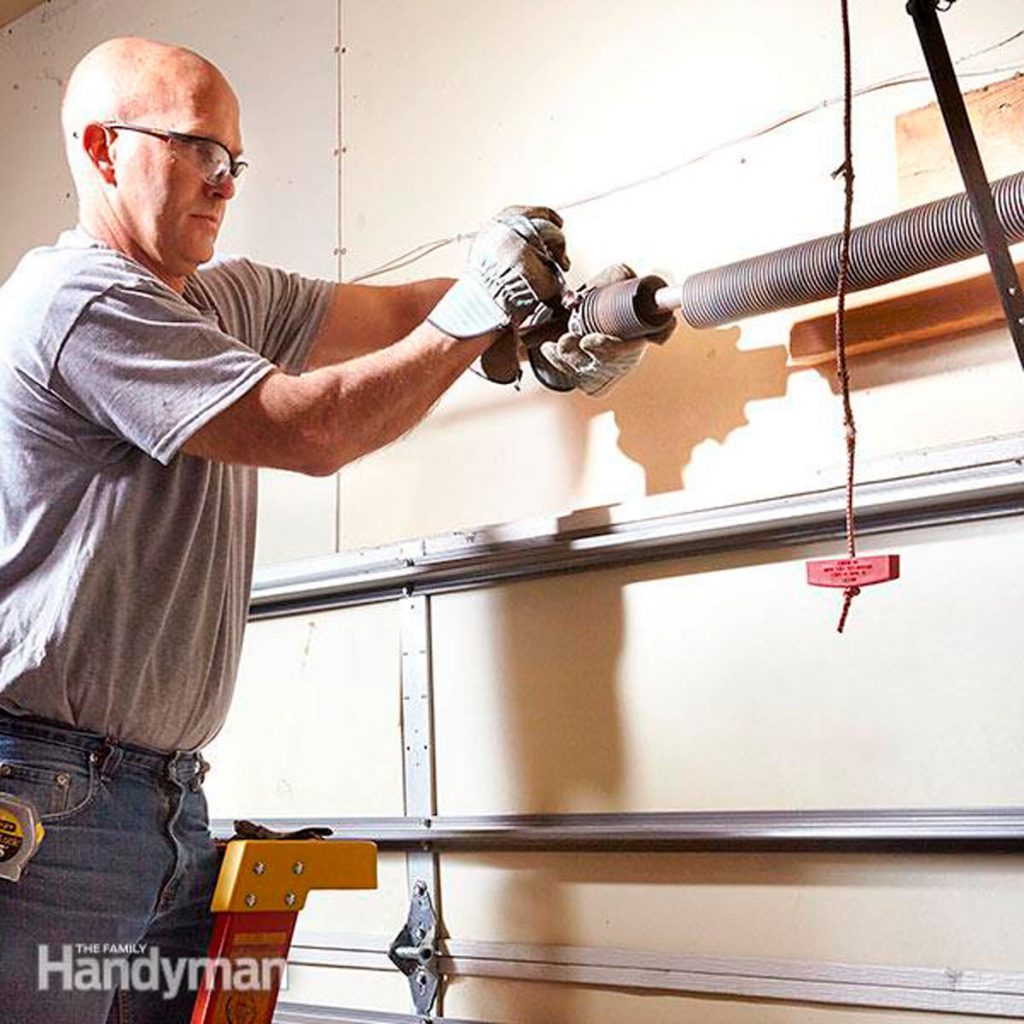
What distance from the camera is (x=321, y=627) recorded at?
2.23 meters

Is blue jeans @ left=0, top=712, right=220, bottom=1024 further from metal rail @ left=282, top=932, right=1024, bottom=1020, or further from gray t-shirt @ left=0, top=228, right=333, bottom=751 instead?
metal rail @ left=282, top=932, right=1024, bottom=1020

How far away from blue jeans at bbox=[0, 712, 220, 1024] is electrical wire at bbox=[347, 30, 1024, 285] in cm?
98

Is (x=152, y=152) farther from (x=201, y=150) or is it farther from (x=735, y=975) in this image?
(x=735, y=975)

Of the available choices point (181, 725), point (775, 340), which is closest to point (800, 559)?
point (775, 340)

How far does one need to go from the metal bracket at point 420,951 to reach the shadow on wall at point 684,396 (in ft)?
2.26

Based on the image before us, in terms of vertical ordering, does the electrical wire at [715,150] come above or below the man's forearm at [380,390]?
above

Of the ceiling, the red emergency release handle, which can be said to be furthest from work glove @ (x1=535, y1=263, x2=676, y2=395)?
the ceiling

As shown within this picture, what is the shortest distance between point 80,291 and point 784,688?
954 mm

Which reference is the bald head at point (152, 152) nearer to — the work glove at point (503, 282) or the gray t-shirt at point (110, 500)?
the gray t-shirt at point (110, 500)

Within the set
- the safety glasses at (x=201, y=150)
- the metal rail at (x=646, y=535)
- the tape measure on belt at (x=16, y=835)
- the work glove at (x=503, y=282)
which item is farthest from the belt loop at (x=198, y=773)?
the safety glasses at (x=201, y=150)

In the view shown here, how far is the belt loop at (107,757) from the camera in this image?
1503 millimetres

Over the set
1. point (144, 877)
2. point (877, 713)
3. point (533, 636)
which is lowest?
point (144, 877)

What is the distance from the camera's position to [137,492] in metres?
1.57

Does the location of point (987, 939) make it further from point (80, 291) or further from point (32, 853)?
point (80, 291)
